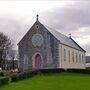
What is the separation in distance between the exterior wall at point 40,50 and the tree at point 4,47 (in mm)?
23892

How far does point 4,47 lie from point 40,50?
1129 inches

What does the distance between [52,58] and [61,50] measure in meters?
2.23

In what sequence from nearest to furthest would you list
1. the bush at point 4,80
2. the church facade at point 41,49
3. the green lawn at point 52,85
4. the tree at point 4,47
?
the green lawn at point 52,85 < the bush at point 4,80 < the church facade at point 41,49 < the tree at point 4,47

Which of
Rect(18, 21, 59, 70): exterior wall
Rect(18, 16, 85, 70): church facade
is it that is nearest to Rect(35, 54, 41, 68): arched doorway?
Rect(18, 16, 85, 70): church facade

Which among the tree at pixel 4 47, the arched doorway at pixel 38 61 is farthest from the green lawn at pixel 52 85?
the tree at pixel 4 47

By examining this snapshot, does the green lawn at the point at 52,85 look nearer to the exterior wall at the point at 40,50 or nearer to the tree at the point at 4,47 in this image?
the exterior wall at the point at 40,50

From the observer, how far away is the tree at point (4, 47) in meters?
79.6

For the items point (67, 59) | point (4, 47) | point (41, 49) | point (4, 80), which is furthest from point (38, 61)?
point (4, 47)

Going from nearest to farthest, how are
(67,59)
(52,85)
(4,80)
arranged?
(52,85)
(4,80)
(67,59)

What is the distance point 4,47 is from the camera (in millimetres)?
81875

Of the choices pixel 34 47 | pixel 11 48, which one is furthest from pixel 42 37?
pixel 11 48

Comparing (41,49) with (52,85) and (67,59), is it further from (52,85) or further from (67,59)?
(52,85)

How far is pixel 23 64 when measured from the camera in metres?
55.9

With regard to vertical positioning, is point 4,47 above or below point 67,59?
above
